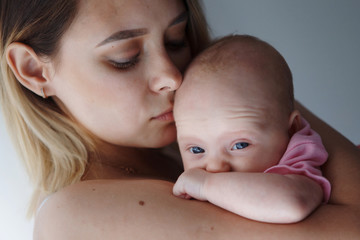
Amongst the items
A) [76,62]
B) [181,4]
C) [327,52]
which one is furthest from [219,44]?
[327,52]

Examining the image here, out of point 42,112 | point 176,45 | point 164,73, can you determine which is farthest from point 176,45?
point 42,112

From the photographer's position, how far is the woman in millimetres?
1329

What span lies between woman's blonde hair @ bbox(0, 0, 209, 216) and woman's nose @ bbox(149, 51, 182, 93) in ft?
1.15

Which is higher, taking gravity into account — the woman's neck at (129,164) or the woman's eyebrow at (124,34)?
the woman's eyebrow at (124,34)

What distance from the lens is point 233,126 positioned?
1.58 metres

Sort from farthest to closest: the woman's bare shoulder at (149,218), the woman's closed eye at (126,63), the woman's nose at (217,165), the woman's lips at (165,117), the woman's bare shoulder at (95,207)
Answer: the woman's lips at (165,117)
the woman's closed eye at (126,63)
the woman's nose at (217,165)
the woman's bare shoulder at (95,207)
the woman's bare shoulder at (149,218)

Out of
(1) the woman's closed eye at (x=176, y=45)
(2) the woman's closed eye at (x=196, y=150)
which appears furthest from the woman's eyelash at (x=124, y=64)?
(2) the woman's closed eye at (x=196, y=150)

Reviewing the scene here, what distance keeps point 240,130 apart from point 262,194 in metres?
0.32

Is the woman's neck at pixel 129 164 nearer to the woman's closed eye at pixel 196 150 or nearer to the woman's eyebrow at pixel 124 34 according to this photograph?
the woman's closed eye at pixel 196 150

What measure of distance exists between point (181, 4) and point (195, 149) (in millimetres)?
594

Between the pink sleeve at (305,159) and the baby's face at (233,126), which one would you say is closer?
the pink sleeve at (305,159)

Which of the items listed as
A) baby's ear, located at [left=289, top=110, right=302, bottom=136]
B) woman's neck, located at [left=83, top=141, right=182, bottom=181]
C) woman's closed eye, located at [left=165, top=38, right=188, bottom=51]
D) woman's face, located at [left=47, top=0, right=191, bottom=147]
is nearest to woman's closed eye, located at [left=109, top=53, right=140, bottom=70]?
woman's face, located at [left=47, top=0, right=191, bottom=147]

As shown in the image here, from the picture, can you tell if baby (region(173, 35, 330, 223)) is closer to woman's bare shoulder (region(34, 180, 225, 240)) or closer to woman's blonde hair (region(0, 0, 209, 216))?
woman's bare shoulder (region(34, 180, 225, 240))

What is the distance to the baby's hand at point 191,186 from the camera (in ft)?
4.74
